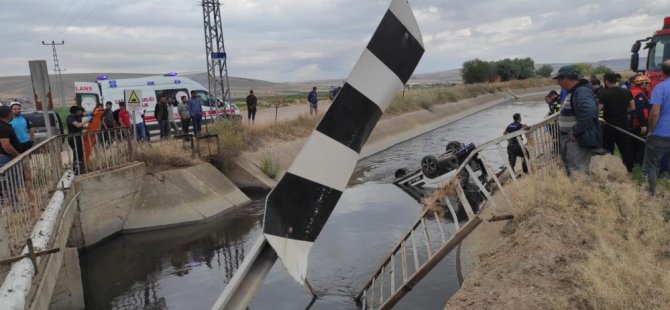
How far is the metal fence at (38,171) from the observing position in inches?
250

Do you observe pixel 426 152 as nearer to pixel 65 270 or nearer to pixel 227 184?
pixel 227 184

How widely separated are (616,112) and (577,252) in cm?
487

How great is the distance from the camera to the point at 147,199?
13.9 m

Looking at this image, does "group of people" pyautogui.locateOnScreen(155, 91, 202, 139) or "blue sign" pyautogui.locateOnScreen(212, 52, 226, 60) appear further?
"blue sign" pyautogui.locateOnScreen(212, 52, 226, 60)

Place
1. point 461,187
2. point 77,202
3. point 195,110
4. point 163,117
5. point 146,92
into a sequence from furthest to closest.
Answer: point 146,92
point 195,110
point 163,117
point 77,202
point 461,187

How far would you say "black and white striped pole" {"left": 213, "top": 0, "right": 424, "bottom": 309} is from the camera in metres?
2.89

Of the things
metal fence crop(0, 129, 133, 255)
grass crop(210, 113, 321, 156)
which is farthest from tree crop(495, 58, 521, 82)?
metal fence crop(0, 129, 133, 255)

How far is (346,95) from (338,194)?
2.02ft

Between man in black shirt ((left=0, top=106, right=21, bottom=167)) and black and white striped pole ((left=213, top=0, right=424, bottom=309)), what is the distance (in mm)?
7640

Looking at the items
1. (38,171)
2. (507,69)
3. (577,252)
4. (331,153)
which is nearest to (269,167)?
(38,171)

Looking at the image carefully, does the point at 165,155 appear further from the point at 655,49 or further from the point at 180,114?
the point at 655,49

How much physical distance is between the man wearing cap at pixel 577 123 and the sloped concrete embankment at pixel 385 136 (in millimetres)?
11507

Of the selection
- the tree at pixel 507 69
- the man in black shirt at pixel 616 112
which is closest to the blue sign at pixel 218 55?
the man in black shirt at pixel 616 112

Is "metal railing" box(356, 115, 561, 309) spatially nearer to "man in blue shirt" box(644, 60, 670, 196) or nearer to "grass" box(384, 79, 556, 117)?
"man in blue shirt" box(644, 60, 670, 196)
